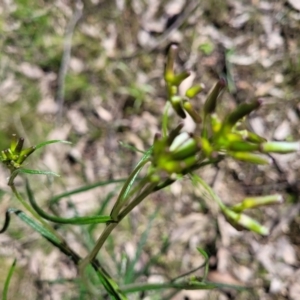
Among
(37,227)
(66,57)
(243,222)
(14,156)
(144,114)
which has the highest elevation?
(14,156)

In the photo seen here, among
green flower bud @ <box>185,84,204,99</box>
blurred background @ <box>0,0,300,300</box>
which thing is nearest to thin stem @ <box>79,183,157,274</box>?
green flower bud @ <box>185,84,204,99</box>

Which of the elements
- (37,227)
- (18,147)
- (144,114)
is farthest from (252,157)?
(144,114)

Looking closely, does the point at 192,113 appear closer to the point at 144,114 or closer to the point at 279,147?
the point at 279,147

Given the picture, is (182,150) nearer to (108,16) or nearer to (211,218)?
(211,218)

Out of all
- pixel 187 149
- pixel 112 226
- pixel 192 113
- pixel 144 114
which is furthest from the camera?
pixel 144 114

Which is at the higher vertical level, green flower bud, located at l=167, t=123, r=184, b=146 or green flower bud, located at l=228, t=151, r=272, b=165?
green flower bud, located at l=167, t=123, r=184, b=146

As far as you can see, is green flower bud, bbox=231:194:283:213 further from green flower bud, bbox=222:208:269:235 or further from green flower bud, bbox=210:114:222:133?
green flower bud, bbox=210:114:222:133

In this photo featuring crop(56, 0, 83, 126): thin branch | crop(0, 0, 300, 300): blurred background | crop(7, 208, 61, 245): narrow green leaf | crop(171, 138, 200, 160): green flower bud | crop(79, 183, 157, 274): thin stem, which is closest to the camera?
crop(171, 138, 200, 160): green flower bud
